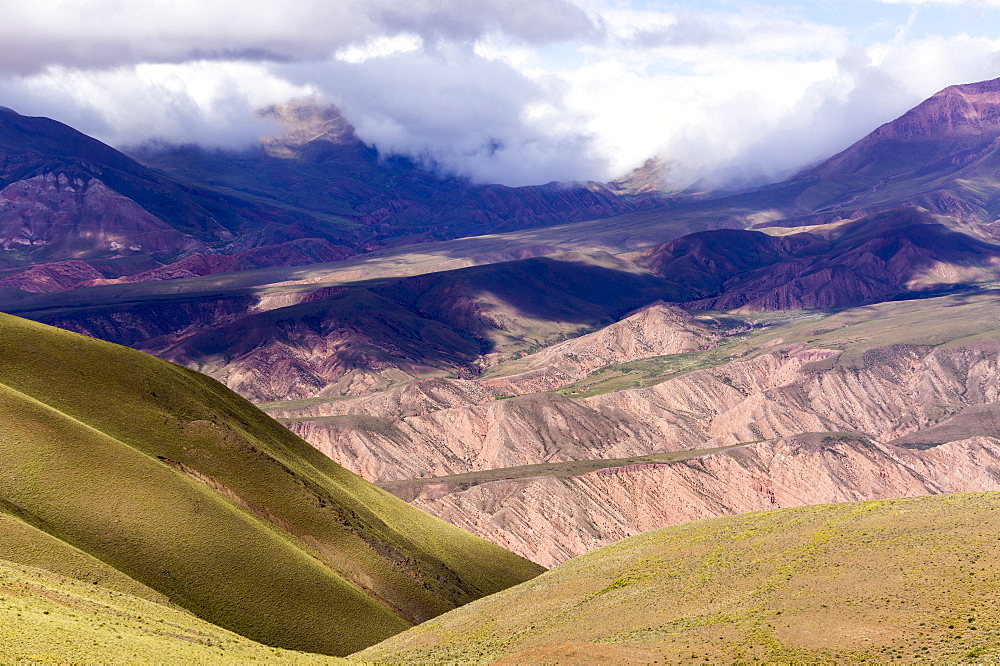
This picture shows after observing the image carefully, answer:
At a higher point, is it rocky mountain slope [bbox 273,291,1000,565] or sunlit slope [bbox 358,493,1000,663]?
rocky mountain slope [bbox 273,291,1000,565]

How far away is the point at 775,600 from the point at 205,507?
155 ft

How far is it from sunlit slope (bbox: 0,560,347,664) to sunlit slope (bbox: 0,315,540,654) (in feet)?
23.3

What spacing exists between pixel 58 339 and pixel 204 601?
1393 inches

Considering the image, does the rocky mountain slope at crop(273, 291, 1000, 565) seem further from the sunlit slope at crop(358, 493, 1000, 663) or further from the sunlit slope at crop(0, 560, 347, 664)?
the sunlit slope at crop(0, 560, 347, 664)

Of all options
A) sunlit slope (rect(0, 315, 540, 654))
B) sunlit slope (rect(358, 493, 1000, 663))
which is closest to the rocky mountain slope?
sunlit slope (rect(0, 315, 540, 654))

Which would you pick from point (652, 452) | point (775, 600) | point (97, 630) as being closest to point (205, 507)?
point (97, 630)

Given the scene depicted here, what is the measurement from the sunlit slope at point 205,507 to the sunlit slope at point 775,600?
10120mm


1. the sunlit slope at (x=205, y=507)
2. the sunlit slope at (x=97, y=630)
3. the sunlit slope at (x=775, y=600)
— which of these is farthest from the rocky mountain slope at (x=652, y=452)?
the sunlit slope at (x=97, y=630)

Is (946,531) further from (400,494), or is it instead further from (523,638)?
(400,494)

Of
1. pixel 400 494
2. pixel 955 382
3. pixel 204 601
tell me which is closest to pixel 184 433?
pixel 204 601

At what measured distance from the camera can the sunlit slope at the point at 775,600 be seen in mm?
39750

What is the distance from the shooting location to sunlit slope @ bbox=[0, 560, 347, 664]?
36.8 m

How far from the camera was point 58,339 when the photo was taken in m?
83.2

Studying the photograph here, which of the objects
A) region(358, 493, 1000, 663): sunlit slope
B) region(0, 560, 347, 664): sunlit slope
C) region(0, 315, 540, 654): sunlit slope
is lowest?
region(358, 493, 1000, 663): sunlit slope
